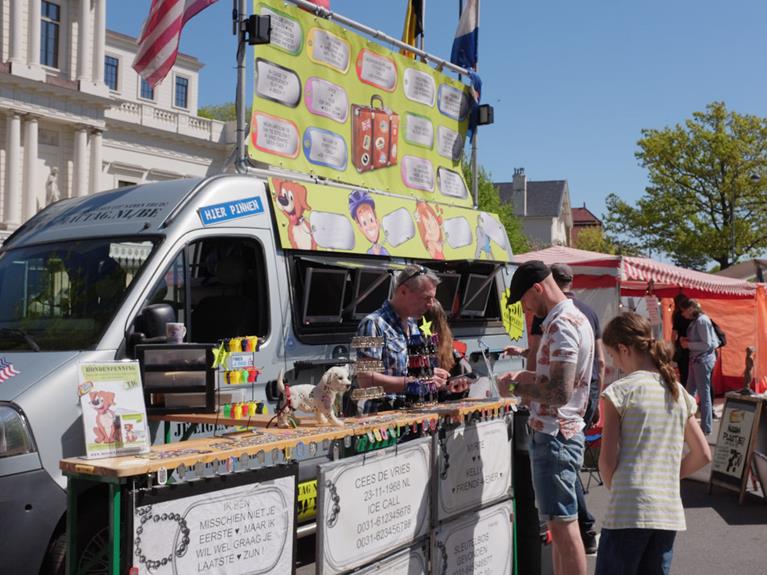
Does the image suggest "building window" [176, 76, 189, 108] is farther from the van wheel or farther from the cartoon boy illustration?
the van wheel

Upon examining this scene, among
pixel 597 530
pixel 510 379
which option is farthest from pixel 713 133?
pixel 510 379

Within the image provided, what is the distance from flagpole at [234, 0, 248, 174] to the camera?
5992mm

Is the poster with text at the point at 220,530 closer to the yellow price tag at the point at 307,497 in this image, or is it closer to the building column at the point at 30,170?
the yellow price tag at the point at 307,497

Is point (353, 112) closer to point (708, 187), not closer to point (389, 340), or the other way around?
point (389, 340)

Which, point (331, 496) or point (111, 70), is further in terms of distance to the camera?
point (111, 70)

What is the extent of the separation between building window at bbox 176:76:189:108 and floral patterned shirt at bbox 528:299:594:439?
50.9m

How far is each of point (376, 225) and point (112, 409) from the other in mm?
3903

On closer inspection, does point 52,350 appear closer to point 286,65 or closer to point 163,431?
point 163,431

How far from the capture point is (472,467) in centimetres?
452

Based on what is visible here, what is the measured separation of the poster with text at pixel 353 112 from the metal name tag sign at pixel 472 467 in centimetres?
287

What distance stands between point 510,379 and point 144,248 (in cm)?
234

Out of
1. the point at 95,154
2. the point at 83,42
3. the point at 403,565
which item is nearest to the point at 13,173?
the point at 95,154

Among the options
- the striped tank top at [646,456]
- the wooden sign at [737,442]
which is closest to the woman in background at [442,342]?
the striped tank top at [646,456]

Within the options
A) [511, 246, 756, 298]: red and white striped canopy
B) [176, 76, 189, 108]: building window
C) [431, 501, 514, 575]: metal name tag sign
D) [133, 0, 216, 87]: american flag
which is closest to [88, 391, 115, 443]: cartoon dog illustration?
[431, 501, 514, 575]: metal name tag sign
